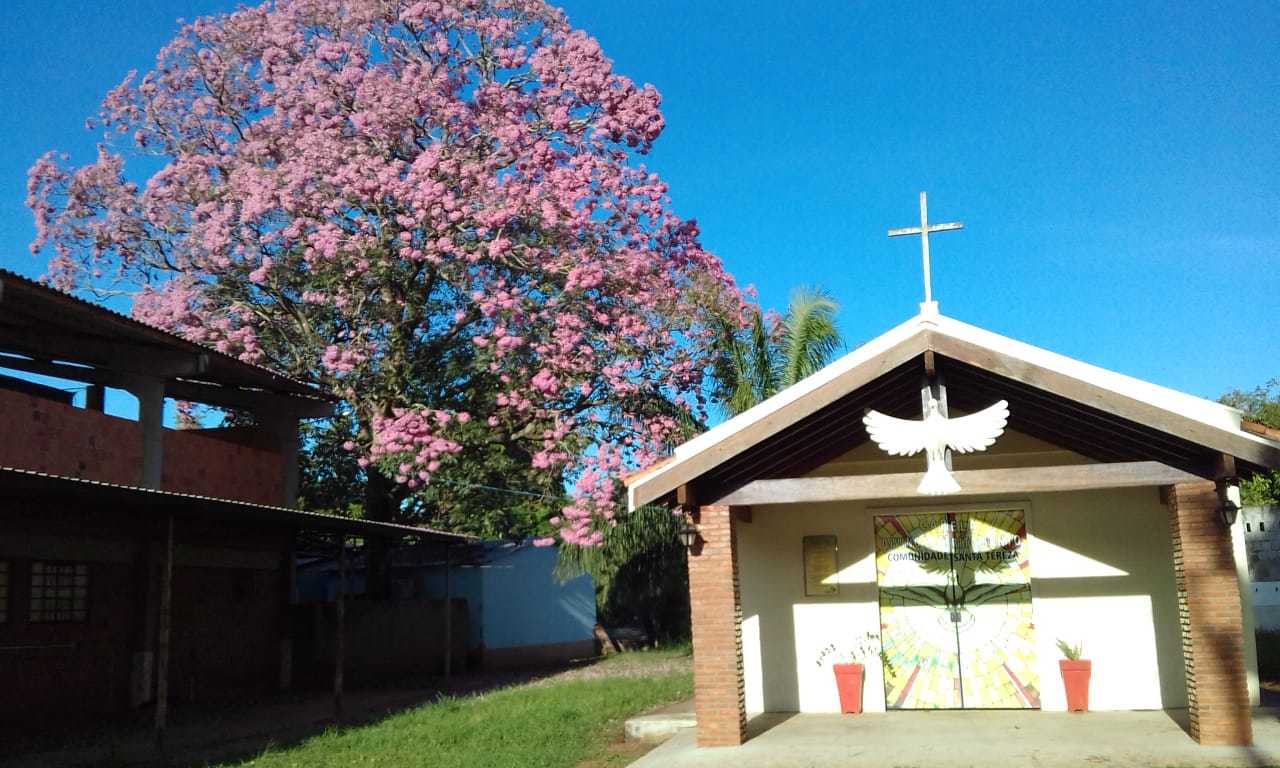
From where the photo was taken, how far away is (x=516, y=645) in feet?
79.1

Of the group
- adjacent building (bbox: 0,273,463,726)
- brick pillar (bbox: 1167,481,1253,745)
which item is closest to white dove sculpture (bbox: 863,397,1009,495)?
brick pillar (bbox: 1167,481,1253,745)

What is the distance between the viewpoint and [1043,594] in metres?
12.1

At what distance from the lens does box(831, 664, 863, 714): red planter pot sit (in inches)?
483

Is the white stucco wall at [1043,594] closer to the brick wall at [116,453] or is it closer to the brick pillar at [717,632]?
the brick pillar at [717,632]

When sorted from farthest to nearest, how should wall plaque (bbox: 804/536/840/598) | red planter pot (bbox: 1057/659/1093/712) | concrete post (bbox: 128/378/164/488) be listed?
1. concrete post (bbox: 128/378/164/488)
2. wall plaque (bbox: 804/536/840/598)
3. red planter pot (bbox: 1057/659/1093/712)

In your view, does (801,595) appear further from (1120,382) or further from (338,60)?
(338,60)

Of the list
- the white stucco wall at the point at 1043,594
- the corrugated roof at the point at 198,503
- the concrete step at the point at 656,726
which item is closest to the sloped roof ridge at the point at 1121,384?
the white stucco wall at the point at 1043,594

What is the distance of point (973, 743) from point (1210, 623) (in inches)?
89.2

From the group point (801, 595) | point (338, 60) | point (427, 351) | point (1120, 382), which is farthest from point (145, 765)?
point (338, 60)

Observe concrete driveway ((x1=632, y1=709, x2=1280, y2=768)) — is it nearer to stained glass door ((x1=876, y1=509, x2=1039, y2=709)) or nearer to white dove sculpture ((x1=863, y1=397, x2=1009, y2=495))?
stained glass door ((x1=876, y1=509, x2=1039, y2=709))

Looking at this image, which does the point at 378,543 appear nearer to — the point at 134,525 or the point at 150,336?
the point at 134,525

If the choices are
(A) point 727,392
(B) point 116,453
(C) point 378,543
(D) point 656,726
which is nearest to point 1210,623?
(D) point 656,726

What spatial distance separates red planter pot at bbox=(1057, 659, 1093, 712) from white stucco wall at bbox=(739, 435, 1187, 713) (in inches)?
7.4

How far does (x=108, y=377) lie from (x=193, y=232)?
5.30m
